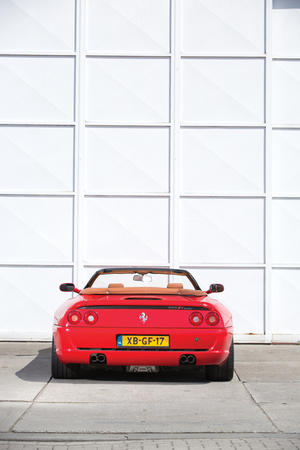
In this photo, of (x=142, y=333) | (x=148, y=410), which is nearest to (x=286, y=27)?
(x=142, y=333)

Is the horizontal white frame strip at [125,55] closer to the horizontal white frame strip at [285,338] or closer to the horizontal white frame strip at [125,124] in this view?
the horizontal white frame strip at [125,124]

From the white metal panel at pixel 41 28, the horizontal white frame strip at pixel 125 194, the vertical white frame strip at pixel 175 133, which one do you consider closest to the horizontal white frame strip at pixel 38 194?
the horizontal white frame strip at pixel 125 194

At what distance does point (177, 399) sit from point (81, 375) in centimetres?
140

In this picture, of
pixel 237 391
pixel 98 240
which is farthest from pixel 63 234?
pixel 237 391

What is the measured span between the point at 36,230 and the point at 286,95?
493cm

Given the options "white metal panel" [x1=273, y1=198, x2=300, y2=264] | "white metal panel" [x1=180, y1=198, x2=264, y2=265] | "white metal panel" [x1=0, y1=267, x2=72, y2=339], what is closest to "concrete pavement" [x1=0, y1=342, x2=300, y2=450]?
"white metal panel" [x1=0, y1=267, x2=72, y2=339]

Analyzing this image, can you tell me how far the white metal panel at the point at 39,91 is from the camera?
9023mm

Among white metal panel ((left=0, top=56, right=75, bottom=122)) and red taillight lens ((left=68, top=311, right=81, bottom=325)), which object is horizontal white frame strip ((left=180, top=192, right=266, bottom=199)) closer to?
white metal panel ((left=0, top=56, right=75, bottom=122))

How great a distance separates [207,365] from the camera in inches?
216

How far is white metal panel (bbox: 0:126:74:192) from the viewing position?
8.95m

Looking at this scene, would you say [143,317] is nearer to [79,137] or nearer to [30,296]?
[30,296]

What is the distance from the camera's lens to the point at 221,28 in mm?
9180

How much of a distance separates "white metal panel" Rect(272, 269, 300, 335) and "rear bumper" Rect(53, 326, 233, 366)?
4.03 m

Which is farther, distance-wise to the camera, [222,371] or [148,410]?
[222,371]
